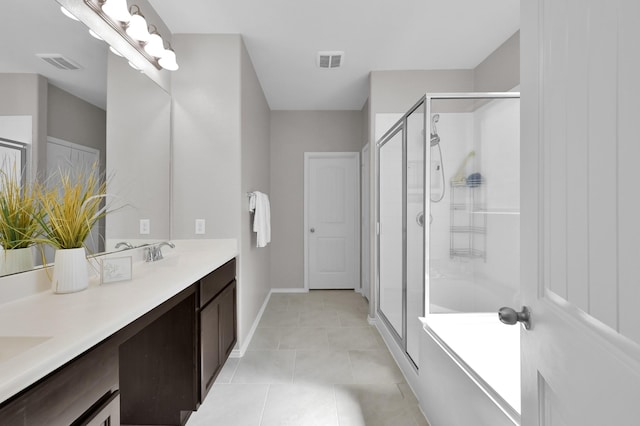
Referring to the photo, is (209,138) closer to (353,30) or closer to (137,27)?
(137,27)

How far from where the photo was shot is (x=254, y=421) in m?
1.67

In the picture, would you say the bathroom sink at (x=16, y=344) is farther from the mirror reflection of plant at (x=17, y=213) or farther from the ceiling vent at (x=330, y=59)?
the ceiling vent at (x=330, y=59)

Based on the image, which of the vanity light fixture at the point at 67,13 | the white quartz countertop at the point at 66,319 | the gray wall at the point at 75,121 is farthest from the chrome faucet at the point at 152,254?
the vanity light fixture at the point at 67,13

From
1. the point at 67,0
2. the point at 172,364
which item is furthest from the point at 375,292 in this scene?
the point at 67,0

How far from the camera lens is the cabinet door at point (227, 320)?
1936 millimetres

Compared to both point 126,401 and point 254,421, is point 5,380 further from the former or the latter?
point 254,421

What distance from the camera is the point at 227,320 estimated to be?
6.74ft

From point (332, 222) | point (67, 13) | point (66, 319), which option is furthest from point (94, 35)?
point (332, 222)

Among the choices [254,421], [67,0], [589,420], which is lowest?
[254,421]

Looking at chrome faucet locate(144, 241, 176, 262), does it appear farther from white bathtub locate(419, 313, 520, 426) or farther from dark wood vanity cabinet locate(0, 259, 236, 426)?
white bathtub locate(419, 313, 520, 426)

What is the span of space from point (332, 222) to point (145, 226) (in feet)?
8.84

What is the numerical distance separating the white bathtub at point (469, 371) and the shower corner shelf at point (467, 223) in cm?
41

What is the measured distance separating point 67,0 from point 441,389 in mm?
2585

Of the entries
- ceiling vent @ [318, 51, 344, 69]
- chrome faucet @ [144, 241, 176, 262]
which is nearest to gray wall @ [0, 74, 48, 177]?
chrome faucet @ [144, 241, 176, 262]
